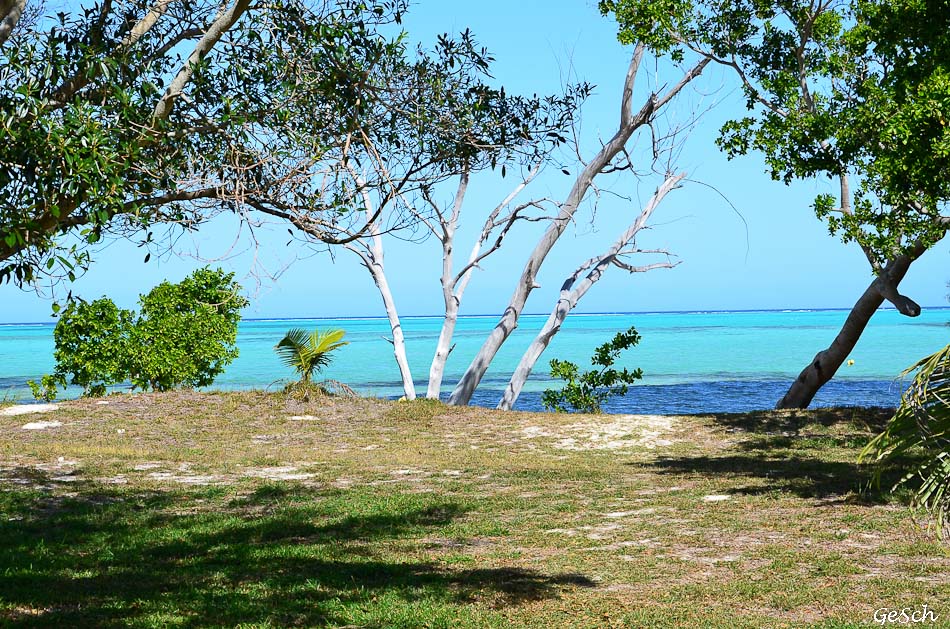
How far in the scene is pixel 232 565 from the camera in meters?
6.81

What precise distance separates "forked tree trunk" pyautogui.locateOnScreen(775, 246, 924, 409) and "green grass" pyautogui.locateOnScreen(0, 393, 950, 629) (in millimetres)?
2132

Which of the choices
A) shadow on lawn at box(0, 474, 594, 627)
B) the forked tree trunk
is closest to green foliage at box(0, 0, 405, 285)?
shadow on lawn at box(0, 474, 594, 627)

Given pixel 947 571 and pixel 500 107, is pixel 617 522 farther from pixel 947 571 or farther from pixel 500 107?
pixel 500 107

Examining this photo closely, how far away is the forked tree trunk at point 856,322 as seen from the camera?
15.3 m

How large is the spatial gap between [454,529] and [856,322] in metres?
11.2

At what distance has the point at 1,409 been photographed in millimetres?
16078

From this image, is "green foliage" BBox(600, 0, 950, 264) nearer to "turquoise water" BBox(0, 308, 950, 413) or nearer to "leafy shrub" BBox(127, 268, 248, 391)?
"turquoise water" BBox(0, 308, 950, 413)

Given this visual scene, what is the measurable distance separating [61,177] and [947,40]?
31.6 ft

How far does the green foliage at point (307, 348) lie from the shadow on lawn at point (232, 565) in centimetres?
737

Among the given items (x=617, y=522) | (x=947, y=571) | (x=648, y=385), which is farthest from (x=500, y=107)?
(x=648, y=385)

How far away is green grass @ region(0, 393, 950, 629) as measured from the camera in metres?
5.69

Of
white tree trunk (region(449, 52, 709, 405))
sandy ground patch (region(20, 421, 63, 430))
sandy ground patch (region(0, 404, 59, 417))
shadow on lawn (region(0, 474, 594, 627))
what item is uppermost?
white tree trunk (region(449, 52, 709, 405))

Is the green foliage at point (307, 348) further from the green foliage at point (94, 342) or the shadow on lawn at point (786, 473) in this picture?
the shadow on lawn at point (786, 473)

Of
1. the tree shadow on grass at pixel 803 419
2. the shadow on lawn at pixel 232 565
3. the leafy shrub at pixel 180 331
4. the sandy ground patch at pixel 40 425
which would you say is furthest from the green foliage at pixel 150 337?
the tree shadow on grass at pixel 803 419
